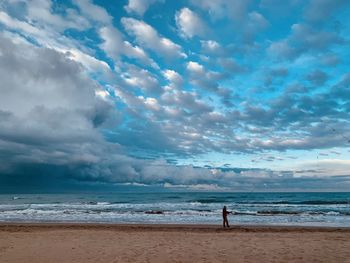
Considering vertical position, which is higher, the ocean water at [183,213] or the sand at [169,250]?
the sand at [169,250]

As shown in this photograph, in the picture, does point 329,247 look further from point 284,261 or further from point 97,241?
point 97,241

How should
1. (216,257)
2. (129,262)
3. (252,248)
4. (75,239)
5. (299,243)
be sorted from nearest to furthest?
(129,262) → (216,257) → (252,248) → (299,243) → (75,239)

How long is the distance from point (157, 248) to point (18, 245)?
546 cm

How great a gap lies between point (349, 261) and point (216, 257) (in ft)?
12.8

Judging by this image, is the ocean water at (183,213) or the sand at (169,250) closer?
the sand at (169,250)

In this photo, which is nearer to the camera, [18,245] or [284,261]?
[284,261]

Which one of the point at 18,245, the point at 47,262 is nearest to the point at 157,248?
the point at 47,262

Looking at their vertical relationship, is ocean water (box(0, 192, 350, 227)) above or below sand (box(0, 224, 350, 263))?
below

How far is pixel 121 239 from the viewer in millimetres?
14445

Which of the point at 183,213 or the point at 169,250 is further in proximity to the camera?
the point at 183,213

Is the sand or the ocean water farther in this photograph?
the ocean water

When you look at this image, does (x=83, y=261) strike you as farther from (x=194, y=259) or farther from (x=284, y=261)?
(x=284, y=261)

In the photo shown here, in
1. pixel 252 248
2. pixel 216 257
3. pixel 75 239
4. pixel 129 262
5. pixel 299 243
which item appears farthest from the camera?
pixel 75 239

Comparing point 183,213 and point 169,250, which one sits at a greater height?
point 169,250
